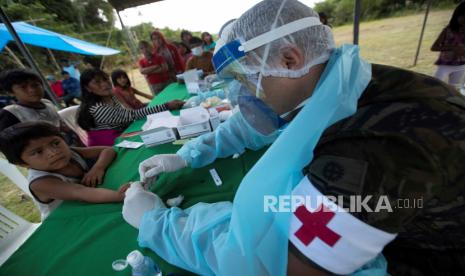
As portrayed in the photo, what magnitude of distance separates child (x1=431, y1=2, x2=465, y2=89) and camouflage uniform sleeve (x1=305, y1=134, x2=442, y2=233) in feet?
10.2

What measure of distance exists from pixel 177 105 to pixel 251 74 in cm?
169

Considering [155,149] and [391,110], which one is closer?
[391,110]

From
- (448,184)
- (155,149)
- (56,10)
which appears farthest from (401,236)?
(56,10)

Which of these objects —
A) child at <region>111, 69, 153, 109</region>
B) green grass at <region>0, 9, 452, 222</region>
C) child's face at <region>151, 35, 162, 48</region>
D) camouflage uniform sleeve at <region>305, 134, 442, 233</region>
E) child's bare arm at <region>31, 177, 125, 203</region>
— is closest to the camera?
camouflage uniform sleeve at <region>305, 134, 442, 233</region>

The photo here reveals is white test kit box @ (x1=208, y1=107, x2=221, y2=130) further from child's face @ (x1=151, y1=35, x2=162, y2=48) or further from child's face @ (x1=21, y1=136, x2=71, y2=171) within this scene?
child's face @ (x1=151, y1=35, x2=162, y2=48)

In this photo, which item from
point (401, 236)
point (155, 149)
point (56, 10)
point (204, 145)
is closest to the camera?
point (401, 236)

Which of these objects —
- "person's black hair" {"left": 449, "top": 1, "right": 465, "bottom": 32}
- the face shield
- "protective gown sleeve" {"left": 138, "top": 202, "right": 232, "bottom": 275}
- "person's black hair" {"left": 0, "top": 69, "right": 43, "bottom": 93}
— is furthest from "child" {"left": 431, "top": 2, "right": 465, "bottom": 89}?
"person's black hair" {"left": 0, "top": 69, "right": 43, "bottom": 93}

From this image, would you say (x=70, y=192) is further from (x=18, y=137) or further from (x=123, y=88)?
(x=123, y=88)

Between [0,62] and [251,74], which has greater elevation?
[0,62]

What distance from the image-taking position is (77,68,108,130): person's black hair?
2020 millimetres

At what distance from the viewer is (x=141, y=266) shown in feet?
2.34

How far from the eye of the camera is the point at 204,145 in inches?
50.4

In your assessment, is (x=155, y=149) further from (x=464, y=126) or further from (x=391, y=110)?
(x=464, y=126)

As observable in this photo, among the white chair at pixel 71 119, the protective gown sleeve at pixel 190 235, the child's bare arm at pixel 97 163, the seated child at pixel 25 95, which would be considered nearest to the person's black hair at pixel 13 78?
the seated child at pixel 25 95
